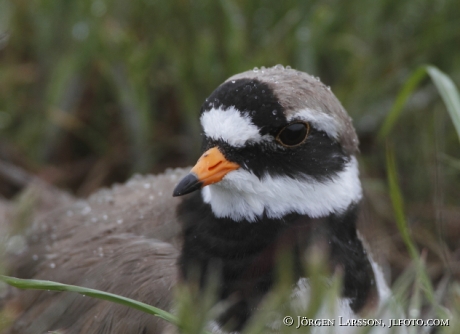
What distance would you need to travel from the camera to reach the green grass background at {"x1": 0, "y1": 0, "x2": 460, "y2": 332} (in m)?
4.24

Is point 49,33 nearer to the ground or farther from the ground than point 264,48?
farther from the ground

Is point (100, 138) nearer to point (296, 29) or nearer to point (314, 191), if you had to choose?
point (296, 29)

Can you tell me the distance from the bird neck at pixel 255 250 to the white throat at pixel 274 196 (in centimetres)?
3

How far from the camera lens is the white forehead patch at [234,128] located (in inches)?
91.7

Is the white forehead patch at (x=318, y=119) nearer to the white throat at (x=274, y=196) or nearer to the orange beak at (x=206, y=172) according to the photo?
the white throat at (x=274, y=196)

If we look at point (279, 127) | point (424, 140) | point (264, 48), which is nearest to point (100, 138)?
point (264, 48)

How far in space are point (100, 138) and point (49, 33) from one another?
31.3 inches

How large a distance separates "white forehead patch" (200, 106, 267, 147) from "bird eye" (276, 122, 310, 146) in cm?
7

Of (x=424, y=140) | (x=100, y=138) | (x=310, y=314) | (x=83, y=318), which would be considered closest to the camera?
(x=310, y=314)

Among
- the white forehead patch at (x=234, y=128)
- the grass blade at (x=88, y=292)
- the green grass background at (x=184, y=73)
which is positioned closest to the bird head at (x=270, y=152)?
the white forehead patch at (x=234, y=128)

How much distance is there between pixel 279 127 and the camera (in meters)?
2.35

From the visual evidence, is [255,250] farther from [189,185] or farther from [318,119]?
[318,119]

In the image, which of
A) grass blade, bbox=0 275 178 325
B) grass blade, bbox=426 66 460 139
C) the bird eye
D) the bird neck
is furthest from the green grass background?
grass blade, bbox=0 275 178 325

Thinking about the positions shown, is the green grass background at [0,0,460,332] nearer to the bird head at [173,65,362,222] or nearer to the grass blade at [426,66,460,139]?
the grass blade at [426,66,460,139]
